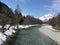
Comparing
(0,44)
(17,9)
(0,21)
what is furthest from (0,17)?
(17,9)

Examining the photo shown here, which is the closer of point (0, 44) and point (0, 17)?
point (0, 44)

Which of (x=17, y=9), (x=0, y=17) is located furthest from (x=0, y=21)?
(x=17, y=9)

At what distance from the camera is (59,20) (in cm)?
5497

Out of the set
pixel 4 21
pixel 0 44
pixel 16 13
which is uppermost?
pixel 16 13

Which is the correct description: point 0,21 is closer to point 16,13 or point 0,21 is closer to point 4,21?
point 4,21

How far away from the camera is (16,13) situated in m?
59.9

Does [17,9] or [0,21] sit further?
[17,9]

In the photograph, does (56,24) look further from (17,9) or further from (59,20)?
(17,9)

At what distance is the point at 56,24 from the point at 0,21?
108 feet

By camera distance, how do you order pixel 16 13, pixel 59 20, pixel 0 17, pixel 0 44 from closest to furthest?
pixel 0 44, pixel 0 17, pixel 59 20, pixel 16 13

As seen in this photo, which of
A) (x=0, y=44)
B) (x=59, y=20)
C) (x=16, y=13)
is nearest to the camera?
(x=0, y=44)

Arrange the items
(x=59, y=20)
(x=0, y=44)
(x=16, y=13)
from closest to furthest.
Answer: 1. (x=0, y=44)
2. (x=59, y=20)
3. (x=16, y=13)

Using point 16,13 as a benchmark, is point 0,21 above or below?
below

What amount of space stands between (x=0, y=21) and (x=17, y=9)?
32.4m
